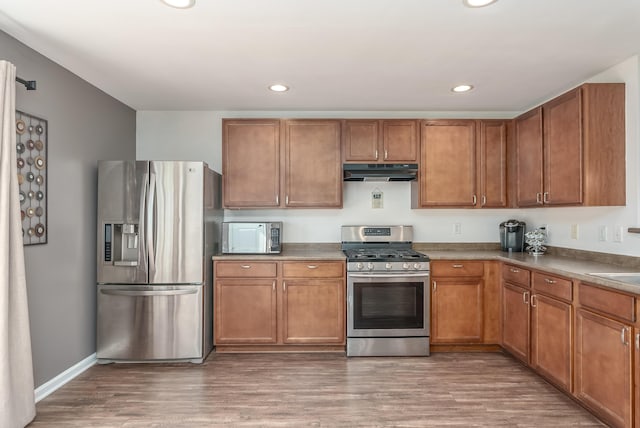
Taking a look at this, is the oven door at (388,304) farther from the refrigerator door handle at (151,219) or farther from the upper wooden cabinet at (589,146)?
the refrigerator door handle at (151,219)

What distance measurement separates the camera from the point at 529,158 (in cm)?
349

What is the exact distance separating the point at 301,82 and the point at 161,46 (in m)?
1.09

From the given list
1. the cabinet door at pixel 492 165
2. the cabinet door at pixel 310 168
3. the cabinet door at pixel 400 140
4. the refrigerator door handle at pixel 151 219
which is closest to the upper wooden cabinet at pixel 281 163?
the cabinet door at pixel 310 168

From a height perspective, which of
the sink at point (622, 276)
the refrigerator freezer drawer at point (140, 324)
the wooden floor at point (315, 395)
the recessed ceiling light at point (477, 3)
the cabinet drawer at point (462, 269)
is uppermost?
the recessed ceiling light at point (477, 3)

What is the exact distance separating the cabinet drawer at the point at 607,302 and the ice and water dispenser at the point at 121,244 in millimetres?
3288

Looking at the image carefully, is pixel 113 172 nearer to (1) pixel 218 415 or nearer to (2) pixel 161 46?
(2) pixel 161 46

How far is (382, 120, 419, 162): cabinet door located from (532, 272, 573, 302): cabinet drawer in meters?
1.57

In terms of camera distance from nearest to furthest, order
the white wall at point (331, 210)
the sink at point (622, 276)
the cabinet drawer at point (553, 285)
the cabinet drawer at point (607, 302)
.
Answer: the cabinet drawer at point (607, 302) → the sink at point (622, 276) → the cabinet drawer at point (553, 285) → the white wall at point (331, 210)

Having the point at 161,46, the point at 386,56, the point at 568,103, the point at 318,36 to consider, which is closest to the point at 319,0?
the point at 318,36

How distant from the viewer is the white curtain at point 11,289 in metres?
2.11

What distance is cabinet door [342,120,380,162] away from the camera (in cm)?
387

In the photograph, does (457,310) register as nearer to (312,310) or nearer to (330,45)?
(312,310)

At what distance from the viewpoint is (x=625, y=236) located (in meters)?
2.78

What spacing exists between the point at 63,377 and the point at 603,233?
4224 millimetres
